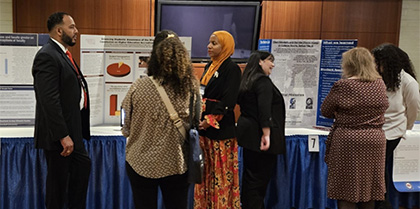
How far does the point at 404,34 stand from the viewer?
5773 millimetres

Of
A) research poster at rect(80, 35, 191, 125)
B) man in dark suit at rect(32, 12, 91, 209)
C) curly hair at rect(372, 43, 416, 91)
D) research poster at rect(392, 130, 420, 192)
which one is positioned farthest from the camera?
research poster at rect(392, 130, 420, 192)

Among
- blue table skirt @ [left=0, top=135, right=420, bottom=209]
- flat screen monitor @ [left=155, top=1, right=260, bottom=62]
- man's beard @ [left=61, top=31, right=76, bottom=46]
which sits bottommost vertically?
blue table skirt @ [left=0, top=135, right=420, bottom=209]

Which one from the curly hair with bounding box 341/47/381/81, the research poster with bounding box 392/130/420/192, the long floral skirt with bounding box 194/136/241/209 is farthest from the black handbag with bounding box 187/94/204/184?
the research poster with bounding box 392/130/420/192

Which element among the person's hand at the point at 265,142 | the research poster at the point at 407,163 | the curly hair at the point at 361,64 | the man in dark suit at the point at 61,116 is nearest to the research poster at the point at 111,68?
the man in dark suit at the point at 61,116

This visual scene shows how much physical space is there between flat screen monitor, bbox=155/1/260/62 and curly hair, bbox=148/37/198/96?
3.31 m

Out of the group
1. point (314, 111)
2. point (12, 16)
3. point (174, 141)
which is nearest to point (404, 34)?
point (314, 111)

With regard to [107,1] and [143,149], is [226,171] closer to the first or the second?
[143,149]

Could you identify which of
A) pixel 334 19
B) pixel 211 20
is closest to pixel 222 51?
pixel 211 20

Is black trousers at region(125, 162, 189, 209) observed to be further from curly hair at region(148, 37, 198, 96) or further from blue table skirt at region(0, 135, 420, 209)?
blue table skirt at region(0, 135, 420, 209)

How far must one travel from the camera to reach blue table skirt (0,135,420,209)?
3.05 m

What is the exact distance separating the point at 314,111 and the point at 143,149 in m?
2.12

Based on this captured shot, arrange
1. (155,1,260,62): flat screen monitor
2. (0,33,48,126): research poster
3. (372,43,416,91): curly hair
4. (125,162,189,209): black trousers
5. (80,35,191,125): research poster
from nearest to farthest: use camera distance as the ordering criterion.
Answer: (125,162,189,209): black trousers < (372,43,416,91): curly hair < (0,33,48,126): research poster < (80,35,191,125): research poster < (155,1,260,62): flat screen monitor

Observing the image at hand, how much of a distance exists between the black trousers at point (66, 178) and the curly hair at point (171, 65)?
909 mm

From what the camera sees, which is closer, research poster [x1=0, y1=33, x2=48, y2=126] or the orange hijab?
the orange hijab
